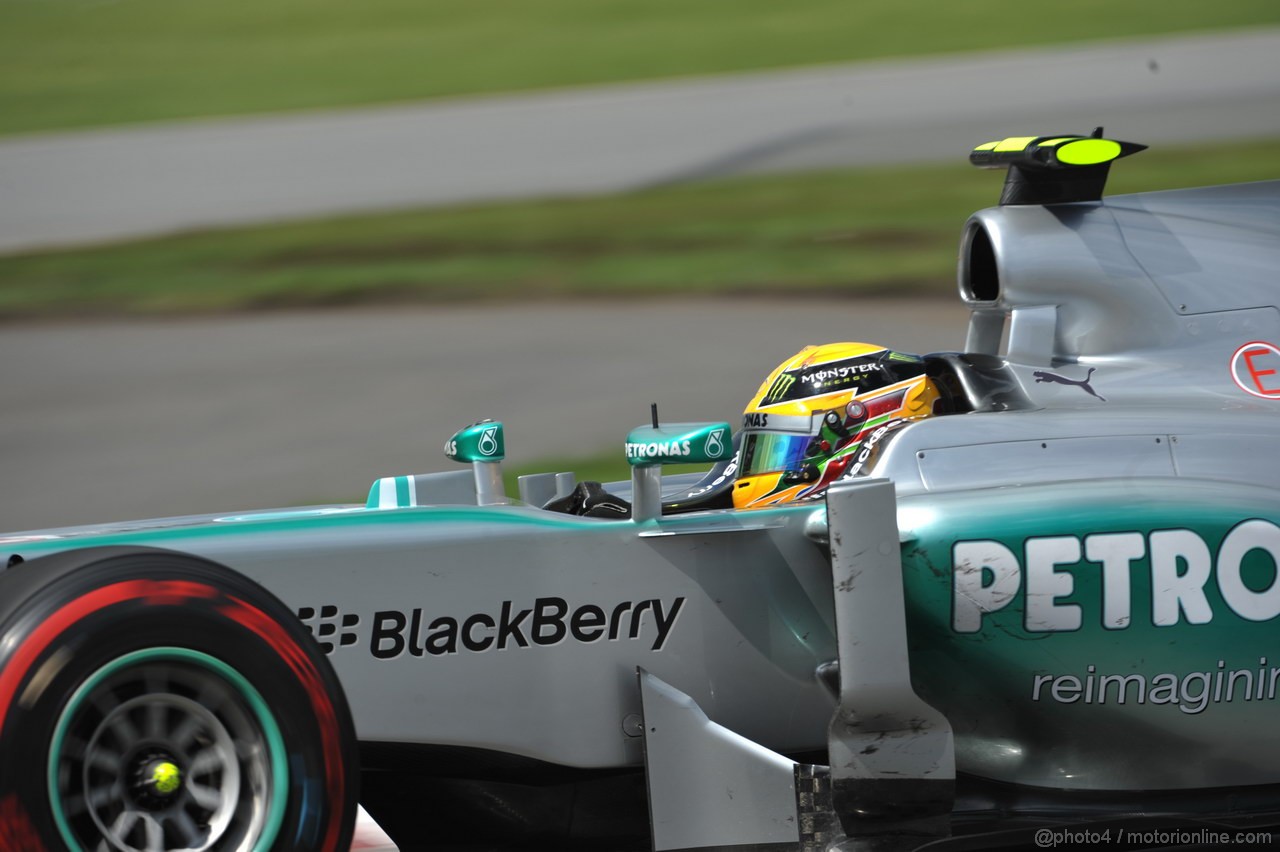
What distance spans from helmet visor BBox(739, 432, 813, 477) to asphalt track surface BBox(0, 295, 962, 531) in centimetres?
386

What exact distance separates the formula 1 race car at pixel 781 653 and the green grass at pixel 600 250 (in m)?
7.96

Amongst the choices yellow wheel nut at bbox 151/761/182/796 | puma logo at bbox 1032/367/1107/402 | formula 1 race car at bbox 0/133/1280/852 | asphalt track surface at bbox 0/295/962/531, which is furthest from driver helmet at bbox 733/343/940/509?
asphalt track surface at bbox 0/295/962/531

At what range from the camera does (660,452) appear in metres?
3.10

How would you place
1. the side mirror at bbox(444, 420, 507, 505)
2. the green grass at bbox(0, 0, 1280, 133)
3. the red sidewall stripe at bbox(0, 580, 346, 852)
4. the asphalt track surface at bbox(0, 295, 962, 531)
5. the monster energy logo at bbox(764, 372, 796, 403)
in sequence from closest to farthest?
the red sidewall stripe at bbox(0, 580, 346, 852) → the monster energy logo at bbox(764, 372, 796, 403) → the side mirror at bbox(444, 420, 507, 505) → the asphalt track surface at bbox(0, 295, 962, 531) → the green grass at bbox(0, 0, 1280, 133)

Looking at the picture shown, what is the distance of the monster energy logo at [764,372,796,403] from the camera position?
3693 millimetres

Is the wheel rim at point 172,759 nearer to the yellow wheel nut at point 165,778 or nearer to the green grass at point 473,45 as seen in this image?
the yellow wheel nut at point 165,778

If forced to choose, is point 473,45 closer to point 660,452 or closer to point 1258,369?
point 1258,369

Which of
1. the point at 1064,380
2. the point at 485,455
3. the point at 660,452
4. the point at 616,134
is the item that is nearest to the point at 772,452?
the point at 660,452

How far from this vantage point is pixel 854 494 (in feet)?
9.47

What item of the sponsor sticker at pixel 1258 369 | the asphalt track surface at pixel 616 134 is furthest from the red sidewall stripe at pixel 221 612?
the asphalt track surface at pixel 616 134

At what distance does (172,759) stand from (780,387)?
5.81 feet

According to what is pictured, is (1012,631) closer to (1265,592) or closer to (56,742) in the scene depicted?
(1265,592)

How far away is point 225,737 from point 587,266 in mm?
10091

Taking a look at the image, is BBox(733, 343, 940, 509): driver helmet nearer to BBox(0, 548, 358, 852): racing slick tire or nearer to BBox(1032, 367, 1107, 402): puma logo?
BBox(1032, 367, 1107, 402): puma logo
